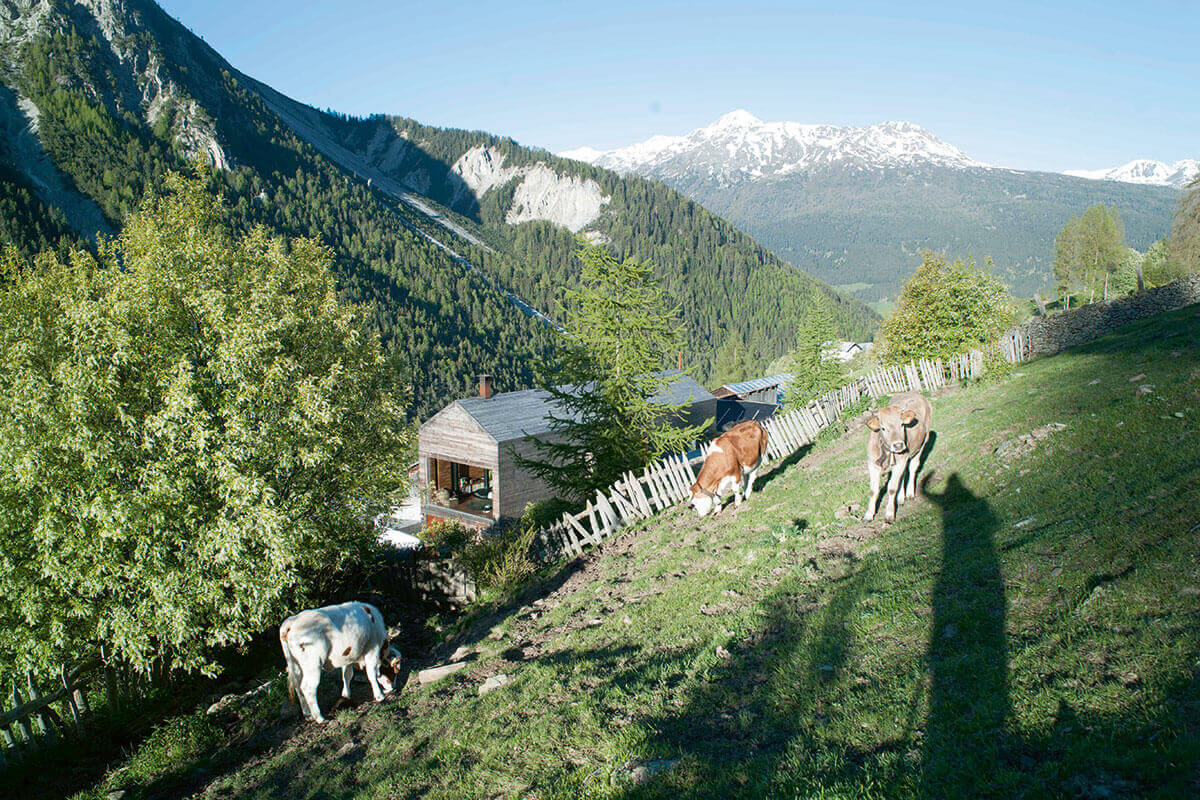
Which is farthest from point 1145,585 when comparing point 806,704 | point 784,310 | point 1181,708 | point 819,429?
point 784,310

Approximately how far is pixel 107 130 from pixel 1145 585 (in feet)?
474

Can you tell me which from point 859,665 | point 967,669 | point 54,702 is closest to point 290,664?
point 54,702

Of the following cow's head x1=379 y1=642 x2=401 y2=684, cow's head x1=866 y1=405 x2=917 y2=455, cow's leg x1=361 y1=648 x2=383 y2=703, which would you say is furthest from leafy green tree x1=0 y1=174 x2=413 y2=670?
cow's head x1=866 y1=405 x2=917 y2=455

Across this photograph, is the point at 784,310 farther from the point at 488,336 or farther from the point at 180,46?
the point at 180,46

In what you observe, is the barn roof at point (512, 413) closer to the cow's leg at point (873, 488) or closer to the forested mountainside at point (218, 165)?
the cow's leg at point (873, 488)

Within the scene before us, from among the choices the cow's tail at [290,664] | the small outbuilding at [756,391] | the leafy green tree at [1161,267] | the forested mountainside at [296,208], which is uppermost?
the forested mountainside at [296,208]

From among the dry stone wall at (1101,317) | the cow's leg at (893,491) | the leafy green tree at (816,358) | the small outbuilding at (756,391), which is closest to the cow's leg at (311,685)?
the cow's leg at (893,491)

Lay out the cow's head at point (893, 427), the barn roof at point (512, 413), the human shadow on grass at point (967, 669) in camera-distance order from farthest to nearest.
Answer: the barn roof at point (512, 413) < the cow's head at point (893, 427) < the human shadow on grass at point (967, 669)

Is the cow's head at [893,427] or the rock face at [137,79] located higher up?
the rock face at [137,79]

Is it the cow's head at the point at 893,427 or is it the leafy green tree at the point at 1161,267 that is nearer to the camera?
the cow's head at the point at 893,427

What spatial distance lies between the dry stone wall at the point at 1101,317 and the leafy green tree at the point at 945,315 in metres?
1.77

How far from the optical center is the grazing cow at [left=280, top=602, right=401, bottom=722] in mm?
8523

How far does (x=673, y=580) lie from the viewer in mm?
9789

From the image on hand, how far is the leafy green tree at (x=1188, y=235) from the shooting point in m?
44.5
